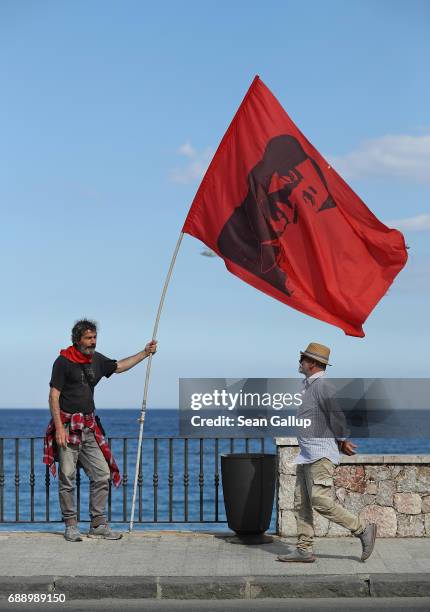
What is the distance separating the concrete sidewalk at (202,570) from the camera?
8.83 metres

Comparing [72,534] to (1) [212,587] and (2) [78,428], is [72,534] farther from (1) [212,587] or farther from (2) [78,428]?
(1) [212,587]

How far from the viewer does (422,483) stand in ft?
36.7

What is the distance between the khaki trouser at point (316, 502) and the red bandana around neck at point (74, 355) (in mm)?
2417

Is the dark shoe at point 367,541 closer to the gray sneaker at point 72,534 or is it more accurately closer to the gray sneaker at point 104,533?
the gray sneaker at point 104,533

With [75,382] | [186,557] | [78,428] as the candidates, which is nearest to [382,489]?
[186,557]

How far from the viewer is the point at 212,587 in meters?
8.83

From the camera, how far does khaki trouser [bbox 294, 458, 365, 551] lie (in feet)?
31.8

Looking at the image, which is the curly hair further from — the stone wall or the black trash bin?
the stone wall

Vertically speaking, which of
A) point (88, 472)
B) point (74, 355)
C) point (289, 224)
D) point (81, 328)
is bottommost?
point (88, 472)

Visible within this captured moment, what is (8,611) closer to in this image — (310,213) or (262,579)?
(262,579)

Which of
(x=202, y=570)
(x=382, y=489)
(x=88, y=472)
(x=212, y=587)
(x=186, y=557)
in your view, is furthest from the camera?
(x=382, y=489)

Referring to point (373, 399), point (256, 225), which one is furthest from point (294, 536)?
point (256, 225)

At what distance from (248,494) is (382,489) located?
141 centimetres

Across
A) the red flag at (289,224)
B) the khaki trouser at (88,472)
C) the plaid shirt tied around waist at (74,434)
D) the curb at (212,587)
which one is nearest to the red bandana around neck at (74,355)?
the plaid shirt tied around waist at (74,434)
